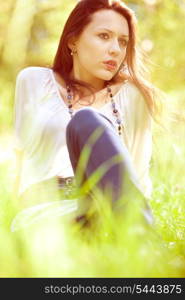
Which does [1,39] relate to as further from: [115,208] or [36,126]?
[115,208]

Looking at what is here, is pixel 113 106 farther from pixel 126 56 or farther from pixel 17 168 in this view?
pixel 17 168

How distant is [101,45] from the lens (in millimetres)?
1654

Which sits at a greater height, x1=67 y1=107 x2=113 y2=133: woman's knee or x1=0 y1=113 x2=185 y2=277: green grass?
x1=67 y1=107 x2=113 y2=133: woman's knee

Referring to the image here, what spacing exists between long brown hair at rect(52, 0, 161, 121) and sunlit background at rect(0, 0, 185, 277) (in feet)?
0.20

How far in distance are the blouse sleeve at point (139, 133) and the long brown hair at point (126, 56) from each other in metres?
0.02

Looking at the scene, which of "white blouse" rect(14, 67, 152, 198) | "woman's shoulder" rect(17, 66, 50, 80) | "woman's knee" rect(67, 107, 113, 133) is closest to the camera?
"woman's knee" rect(67, 107, 113, 133)

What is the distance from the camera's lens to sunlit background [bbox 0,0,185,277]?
104cm

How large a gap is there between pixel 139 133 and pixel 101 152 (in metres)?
0.47

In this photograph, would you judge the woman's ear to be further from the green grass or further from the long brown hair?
the green grass

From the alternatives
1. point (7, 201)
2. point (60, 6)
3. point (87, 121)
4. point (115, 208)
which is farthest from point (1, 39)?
point (115, 208)

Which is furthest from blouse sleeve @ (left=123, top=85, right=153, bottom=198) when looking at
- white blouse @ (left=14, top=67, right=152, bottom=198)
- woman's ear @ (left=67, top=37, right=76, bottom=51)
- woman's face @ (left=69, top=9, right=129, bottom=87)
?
woman's ear @ (left=67, top=37, right=76, bottom=51)

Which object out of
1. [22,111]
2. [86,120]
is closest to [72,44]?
[22,111]

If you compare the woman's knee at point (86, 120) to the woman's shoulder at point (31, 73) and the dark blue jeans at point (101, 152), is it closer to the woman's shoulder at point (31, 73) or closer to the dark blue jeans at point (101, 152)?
the dark blue jeans at point (101, 152)

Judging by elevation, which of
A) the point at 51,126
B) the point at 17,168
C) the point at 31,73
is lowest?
the point at 17,168
